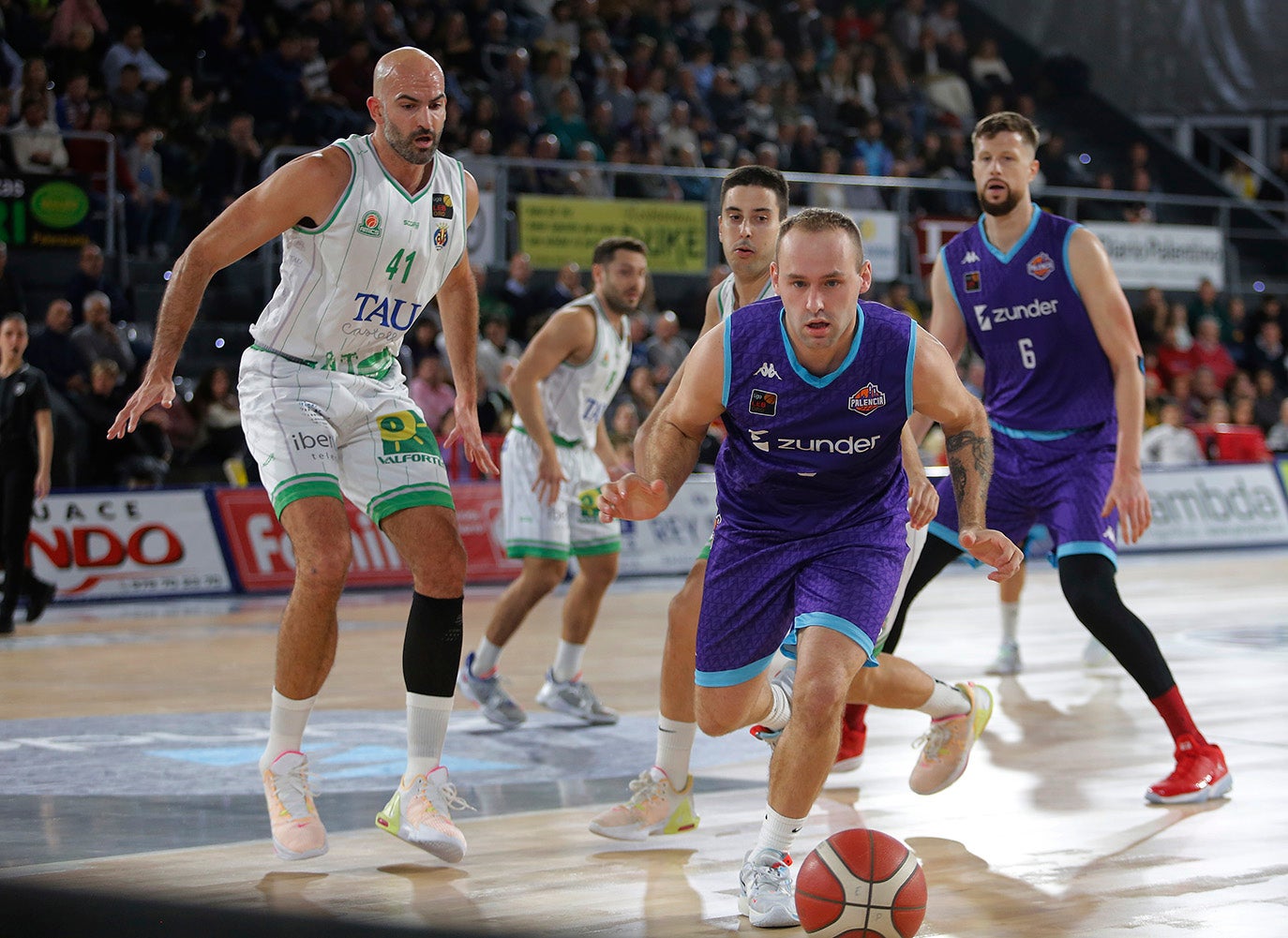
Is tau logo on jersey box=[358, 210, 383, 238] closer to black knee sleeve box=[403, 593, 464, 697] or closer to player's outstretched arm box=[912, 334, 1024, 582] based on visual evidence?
black knee sleeve box=[403, 593, 464, 697]

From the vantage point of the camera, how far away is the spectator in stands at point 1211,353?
63.4ft

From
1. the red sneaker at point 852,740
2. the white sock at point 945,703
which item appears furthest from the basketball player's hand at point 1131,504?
the red sneaker at point 852,740

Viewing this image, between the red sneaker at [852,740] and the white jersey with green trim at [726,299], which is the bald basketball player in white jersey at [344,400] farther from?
the red sneaker at [852,740]

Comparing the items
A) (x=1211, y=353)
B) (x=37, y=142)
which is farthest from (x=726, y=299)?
(x=1211, y=353)

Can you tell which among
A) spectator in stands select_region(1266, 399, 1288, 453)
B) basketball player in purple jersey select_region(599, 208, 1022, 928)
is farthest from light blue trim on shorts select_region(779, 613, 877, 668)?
spectator in stands select_region(1266, 399, 1288, 453)

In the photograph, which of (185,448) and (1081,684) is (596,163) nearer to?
(185,448)

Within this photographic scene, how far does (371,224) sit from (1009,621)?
5362mm

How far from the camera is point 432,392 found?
13883 millimetres

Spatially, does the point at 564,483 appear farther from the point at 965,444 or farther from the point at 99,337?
the point at 99,337

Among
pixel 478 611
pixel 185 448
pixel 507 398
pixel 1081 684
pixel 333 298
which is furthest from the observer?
pixel 507 398

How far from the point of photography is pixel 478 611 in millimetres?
11312

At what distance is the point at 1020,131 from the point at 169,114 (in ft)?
36.4

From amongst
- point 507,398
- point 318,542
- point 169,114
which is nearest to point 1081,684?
point 318,542

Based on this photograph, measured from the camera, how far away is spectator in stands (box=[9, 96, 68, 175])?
13.3 metres
